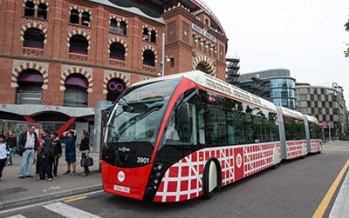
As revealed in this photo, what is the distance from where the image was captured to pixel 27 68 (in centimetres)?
2020

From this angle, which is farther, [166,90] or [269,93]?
[269,93]

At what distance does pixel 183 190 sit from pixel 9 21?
22.9 metres

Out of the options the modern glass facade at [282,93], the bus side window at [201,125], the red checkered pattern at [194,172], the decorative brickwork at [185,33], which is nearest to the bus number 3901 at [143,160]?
the red checkered pattern at [194,172]

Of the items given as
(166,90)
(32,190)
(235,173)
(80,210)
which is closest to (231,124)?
(235,173)

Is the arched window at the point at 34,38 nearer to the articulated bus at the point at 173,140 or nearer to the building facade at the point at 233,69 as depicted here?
the articulated bus at the point at 173,140

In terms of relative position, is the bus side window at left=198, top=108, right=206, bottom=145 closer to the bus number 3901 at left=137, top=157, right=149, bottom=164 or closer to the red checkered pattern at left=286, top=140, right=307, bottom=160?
the bus number 3901 at left=137, top=157, right=149, bottom=164

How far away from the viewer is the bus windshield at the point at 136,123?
16.1 feet

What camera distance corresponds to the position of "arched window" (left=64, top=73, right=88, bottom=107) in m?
21.8

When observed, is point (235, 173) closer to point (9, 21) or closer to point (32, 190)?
point (32, 190)

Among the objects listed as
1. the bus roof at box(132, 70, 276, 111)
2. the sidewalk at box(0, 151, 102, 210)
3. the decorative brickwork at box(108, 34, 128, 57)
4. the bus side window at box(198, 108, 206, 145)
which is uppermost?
the decorative brickwork at box(108, 34, 128, 57)

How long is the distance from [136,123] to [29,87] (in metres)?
20.4

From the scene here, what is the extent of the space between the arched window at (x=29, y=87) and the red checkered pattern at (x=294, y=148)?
20.7 meters

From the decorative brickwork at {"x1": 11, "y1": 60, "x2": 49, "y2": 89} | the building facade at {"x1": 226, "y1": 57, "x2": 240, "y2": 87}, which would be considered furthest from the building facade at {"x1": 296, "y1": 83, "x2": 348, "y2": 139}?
the decorative brickwork at {"x1": 11, "y1": 60, "x2": 49, "y2": 89}

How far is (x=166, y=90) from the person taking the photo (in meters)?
5.43
